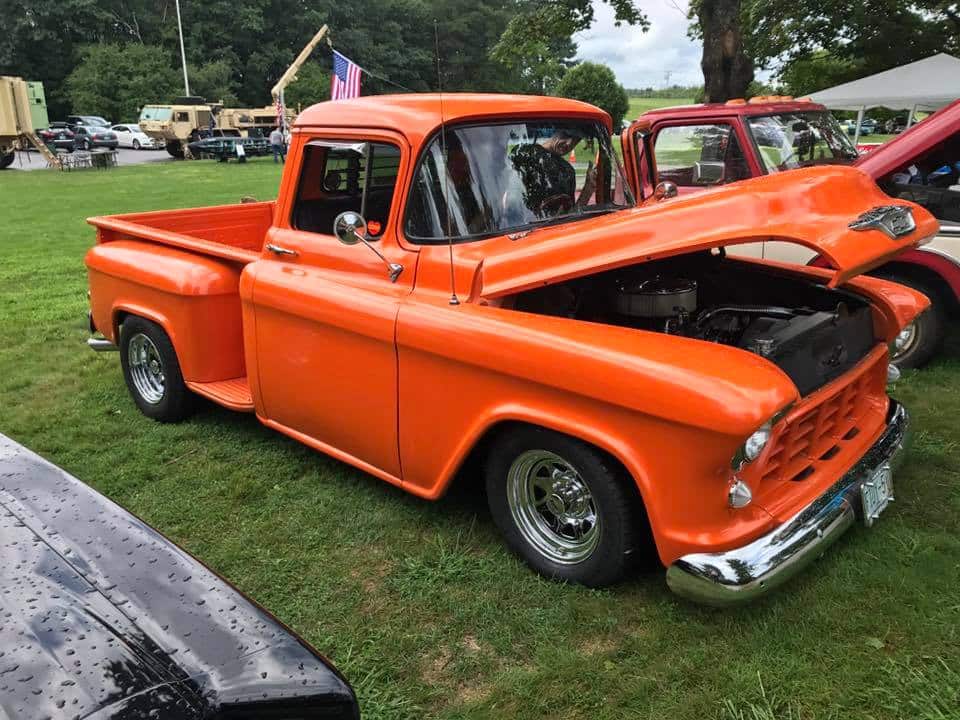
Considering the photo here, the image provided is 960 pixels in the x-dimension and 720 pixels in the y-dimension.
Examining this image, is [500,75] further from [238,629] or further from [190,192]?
[238,629]

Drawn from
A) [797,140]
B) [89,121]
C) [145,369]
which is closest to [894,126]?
[797,140]

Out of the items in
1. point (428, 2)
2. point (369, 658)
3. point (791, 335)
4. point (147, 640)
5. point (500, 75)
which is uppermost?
point (428, 2)

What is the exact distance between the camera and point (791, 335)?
10.2 ft

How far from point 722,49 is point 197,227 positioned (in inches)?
400

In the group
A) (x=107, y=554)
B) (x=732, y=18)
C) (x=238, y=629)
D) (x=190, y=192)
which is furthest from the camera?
(x=190, y=192)

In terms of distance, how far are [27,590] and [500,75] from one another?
22386mm

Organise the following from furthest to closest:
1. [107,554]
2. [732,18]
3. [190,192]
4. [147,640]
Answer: [190,192] → [732,18] → [107,554] → [147,640]

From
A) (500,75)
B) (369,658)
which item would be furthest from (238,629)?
(500,75)

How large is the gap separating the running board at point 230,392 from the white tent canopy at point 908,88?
44.7 feet

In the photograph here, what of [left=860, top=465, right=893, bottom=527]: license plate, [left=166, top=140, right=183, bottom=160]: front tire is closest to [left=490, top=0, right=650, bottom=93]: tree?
[left=860, top=465, right=893, bottom=527]: license plate

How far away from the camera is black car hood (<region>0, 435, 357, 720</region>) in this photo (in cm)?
153

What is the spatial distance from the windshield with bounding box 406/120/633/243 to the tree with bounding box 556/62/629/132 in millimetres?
27539

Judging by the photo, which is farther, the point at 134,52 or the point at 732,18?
the point at 134,52

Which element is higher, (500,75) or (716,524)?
(500,75)
